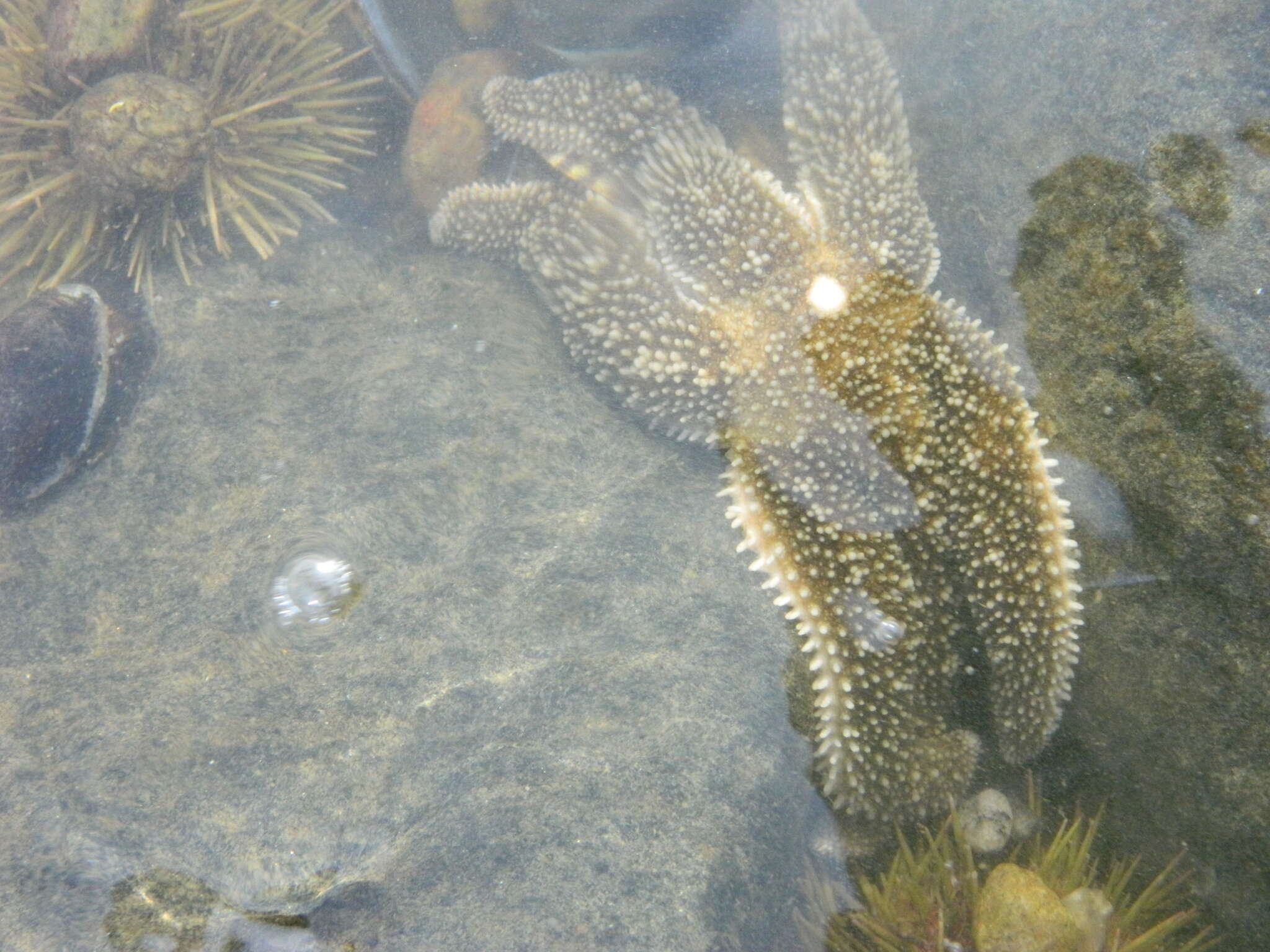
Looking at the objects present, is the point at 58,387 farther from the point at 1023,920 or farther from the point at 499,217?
the point at 1023,920

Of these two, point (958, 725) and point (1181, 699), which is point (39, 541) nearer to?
point (958, 725)

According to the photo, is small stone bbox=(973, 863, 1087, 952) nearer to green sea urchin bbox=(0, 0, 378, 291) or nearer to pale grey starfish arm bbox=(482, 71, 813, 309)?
pale grey starfish arm bbox=(482, 71, 813, 309)

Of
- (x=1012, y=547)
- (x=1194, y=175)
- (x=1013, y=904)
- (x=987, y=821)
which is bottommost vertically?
(x=987, y=821)

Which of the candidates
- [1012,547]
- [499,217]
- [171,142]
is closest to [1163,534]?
[1012,547]

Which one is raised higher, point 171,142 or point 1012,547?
point 171,142

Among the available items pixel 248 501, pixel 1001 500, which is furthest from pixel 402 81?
pixel 1001 500

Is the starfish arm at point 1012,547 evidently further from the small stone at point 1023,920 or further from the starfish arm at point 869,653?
the small stone at point 1023,920

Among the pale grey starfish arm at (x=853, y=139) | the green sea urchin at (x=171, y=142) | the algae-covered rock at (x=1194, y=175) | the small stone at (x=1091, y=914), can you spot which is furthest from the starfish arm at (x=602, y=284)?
the small stone at (x=1091, y=914)
